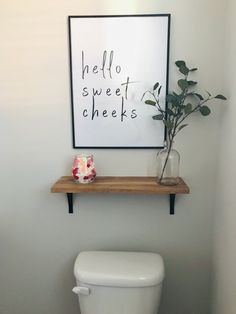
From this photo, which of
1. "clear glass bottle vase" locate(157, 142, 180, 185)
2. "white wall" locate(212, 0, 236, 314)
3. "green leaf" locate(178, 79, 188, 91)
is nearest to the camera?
"white wall" locate(212, 0, 236, 314)

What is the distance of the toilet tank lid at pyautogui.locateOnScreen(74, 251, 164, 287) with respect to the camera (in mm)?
1191

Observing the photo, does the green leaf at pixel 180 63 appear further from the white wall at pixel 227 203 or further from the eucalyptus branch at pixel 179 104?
the white wall at pixel 227 203

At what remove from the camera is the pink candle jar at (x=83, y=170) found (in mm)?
1303

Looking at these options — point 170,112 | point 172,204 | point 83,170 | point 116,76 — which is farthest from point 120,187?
point 116,76

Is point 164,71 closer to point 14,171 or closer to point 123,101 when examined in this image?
point 123,101

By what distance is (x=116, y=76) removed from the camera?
1.32m

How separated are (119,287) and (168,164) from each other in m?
0.58

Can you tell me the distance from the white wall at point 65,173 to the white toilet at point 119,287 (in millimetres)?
A: 224

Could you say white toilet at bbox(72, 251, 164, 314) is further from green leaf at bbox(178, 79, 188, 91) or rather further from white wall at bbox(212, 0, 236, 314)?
green leaf at bbox(178, 79, 188, 91)

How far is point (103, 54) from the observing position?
1307mm

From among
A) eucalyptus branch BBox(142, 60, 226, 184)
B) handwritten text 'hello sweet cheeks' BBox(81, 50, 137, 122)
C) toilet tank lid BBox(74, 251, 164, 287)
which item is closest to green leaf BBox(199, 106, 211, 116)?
eucalyptus branch BBox(142, 60, 226, 184)

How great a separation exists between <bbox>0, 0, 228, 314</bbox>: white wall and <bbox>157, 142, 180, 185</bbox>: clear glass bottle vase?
38mm

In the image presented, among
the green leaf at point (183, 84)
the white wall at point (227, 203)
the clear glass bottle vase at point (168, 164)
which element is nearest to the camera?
the white wall at point (227, 203)

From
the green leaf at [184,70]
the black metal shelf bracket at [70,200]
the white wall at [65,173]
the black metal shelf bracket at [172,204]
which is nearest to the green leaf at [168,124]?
the white wall at [65,173]
